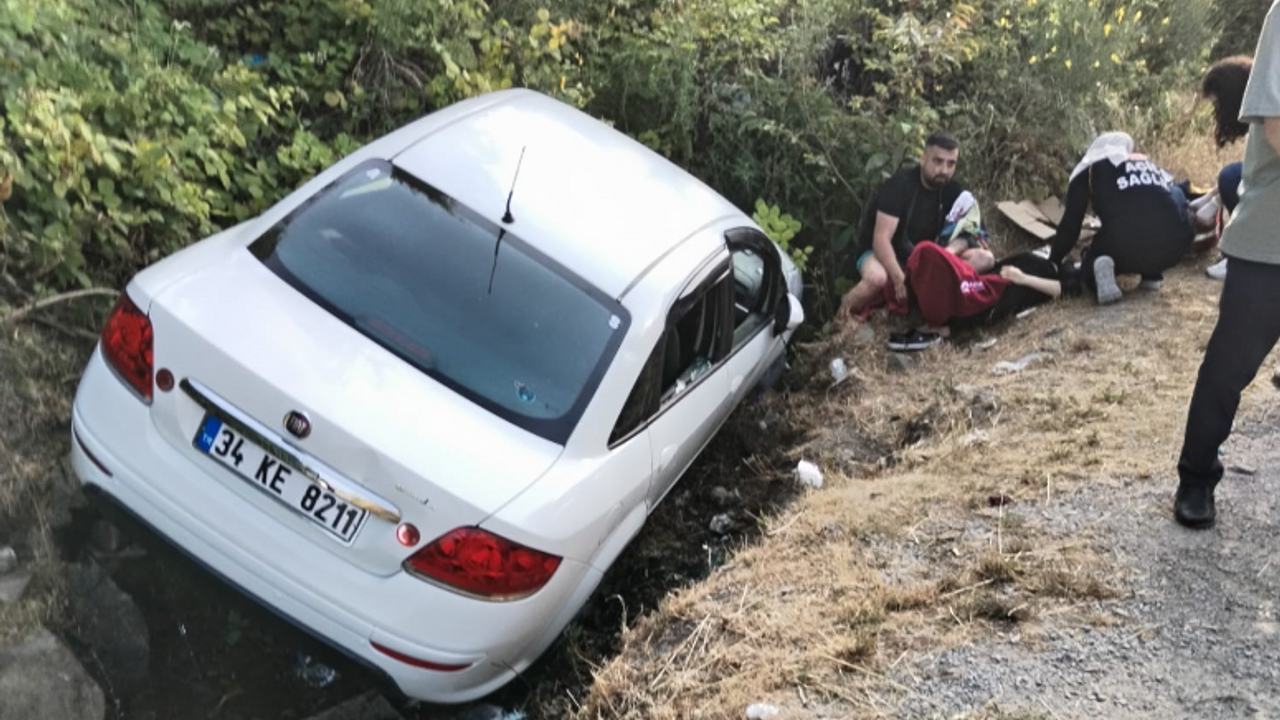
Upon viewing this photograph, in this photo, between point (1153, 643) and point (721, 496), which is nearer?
point (1153, 643)

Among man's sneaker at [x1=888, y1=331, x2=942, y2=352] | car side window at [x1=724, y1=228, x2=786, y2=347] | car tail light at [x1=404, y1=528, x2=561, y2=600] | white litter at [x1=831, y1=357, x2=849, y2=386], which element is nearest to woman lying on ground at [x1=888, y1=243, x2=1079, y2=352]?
man's sneaker at [x1=888, y1=331, x2=942, y2=352]

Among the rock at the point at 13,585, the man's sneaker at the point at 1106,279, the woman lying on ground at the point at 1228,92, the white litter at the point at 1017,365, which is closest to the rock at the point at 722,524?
the white litter at the point at 1017,365

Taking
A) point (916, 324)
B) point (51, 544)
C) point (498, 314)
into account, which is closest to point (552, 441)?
point (498, 314)

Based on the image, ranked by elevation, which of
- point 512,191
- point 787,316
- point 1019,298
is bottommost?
point 787,316

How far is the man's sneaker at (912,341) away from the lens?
5707 millimetres

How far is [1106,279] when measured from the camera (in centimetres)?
571

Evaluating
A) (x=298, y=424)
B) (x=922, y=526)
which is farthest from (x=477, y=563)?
(x=922, y=526)

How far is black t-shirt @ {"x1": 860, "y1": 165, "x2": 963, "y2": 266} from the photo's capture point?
19.6ft

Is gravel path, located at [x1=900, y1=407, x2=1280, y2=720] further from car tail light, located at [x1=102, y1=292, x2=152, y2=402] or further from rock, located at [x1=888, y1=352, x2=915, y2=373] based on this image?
car tail light, located at [x1=102, y1=292, x2=152, y2=402]

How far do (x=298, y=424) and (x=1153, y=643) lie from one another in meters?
2.56

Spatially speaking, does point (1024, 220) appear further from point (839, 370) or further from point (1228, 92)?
point (839, 370)

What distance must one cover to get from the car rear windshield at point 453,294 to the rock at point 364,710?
3.97 feet

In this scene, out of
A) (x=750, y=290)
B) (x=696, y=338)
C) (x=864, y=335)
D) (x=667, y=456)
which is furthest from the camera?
(x=864, y=335)

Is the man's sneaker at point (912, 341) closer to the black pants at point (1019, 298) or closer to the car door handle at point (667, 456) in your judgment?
the black pants at point (1019, 298)
